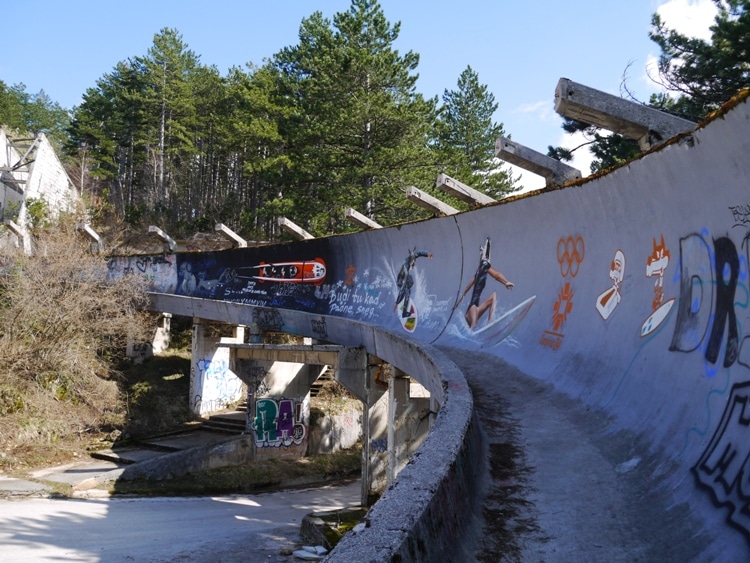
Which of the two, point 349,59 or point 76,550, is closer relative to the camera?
point 76,550

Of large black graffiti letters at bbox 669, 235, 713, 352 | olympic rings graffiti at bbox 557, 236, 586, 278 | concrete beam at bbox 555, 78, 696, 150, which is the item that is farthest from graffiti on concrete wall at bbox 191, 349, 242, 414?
large black graffiti letters at bbox 669, 235, 713, 352

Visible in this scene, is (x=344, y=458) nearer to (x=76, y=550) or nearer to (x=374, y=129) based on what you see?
(x=76, y=550)

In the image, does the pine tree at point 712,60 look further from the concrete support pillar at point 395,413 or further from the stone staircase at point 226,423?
the stone staircase at point 226,423

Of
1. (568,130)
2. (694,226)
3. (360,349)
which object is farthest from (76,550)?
(568,130)

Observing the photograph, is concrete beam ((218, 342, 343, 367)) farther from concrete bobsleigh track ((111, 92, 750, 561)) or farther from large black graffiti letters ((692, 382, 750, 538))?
large black graffiti letters ((692, 382, 750, 538))

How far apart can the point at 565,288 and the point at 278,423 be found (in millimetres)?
16110

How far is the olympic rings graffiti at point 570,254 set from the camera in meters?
8.36

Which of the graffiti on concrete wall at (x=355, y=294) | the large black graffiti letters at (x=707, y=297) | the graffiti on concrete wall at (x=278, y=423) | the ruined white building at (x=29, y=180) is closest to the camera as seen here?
the large black graffiti letters at (x=707, y=297)

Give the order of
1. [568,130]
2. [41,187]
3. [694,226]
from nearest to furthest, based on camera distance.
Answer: [694,226] < [568,130] < [41,187]

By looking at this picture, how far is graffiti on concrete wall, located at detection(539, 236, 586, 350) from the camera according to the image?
826 centimetres

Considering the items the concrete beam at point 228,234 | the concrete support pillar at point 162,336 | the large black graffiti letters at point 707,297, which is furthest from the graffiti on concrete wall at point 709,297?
the concrete support pillar at point 162,336

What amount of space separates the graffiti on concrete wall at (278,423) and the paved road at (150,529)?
174 inches

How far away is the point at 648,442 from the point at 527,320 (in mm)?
4827

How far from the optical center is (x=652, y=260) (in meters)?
6.20
